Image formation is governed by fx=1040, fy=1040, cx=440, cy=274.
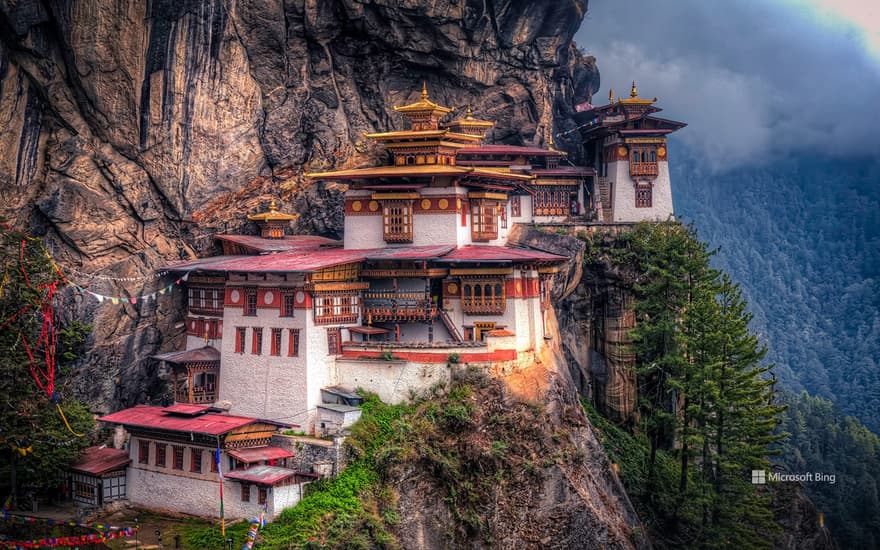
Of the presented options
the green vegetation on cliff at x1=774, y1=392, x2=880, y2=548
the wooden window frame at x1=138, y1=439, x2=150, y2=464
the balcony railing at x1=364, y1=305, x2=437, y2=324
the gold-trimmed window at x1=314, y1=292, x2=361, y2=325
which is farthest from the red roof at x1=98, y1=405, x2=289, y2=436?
the green vegetation on cliff at x1=774, y1=392, x2=880, y2=548

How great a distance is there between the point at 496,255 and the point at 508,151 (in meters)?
12.4

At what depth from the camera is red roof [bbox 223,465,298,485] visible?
113 ft

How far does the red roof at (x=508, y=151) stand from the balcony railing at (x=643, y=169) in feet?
12.5

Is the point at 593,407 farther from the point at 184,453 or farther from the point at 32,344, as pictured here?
the point at 32,344

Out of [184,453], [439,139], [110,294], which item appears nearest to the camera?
[184,453]

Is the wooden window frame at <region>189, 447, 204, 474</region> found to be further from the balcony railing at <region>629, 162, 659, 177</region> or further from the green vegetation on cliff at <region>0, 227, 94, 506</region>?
the balcony railing at <region>629, 162, 659, 177</region>

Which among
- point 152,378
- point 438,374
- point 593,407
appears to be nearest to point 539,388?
point 438,374

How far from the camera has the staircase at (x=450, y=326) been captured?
42.3 metres

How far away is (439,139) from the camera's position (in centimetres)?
4581

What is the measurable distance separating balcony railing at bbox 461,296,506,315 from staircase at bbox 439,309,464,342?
77 centimetres

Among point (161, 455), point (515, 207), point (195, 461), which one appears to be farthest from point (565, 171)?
point (161, 455)

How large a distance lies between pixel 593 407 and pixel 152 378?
2050cm

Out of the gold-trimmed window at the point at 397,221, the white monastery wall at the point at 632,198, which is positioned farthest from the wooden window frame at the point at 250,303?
the white monastery wall at the point at 632,198

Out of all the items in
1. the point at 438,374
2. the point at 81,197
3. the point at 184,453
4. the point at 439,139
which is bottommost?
the point at 184,453
